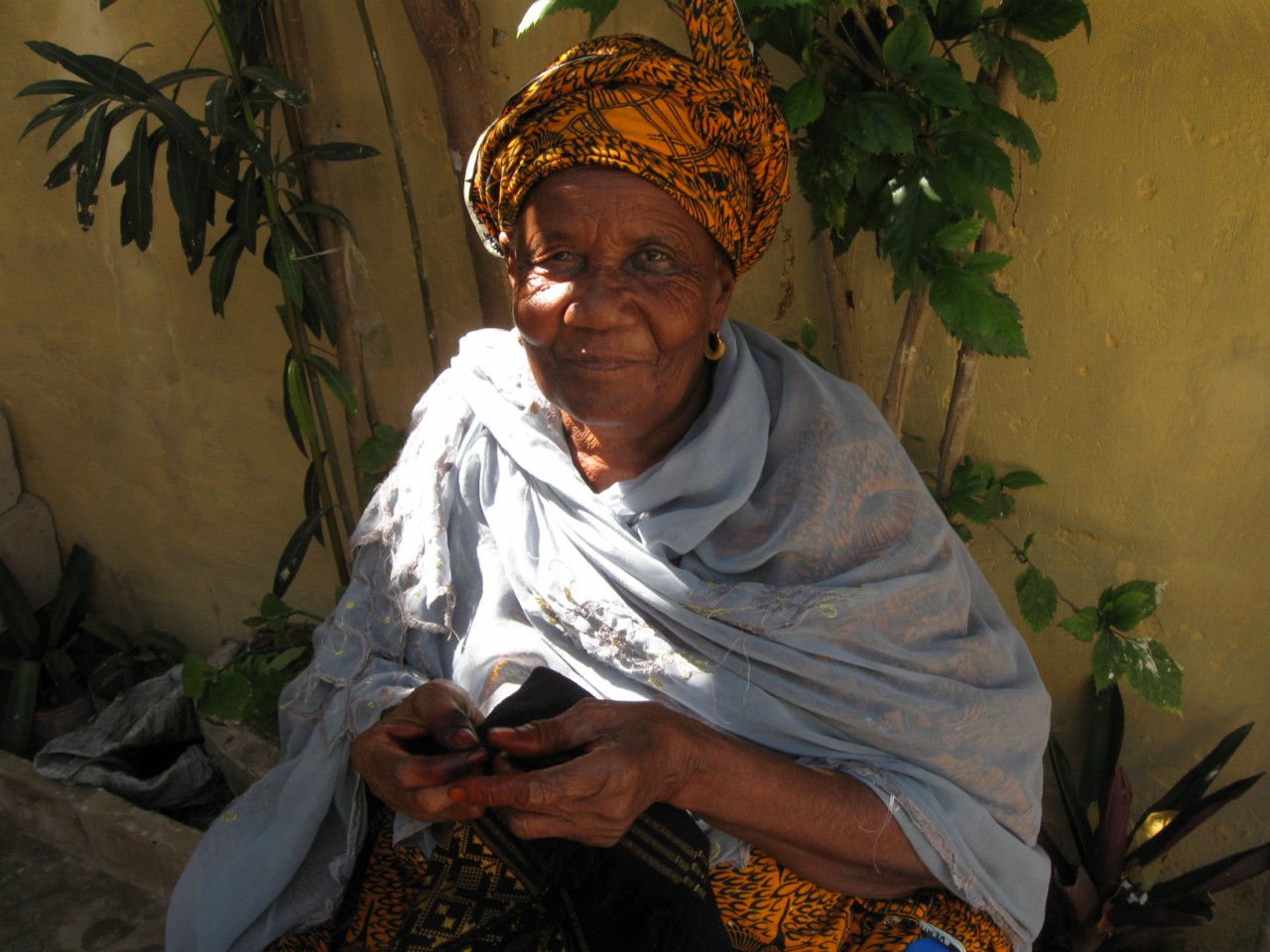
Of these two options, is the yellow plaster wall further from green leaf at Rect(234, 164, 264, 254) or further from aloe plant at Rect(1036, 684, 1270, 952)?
green leaf at Rect(234, 164, 264, 254)

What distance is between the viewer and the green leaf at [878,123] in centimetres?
193

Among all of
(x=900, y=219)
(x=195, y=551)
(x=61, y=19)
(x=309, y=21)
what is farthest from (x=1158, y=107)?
(x=195, y=551)

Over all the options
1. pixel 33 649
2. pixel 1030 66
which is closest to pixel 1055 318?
pixel 1030 66

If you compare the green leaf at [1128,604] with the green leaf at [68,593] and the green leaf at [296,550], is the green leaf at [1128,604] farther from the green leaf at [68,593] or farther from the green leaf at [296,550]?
the green leaf at [68,593]

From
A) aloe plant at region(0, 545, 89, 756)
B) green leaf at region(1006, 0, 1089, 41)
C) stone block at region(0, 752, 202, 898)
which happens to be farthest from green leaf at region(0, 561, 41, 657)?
green leaf at region(1006, 0, 1089, 41)

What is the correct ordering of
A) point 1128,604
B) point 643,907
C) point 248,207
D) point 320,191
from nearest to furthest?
point 643,907 < point 1128,604 < point 248,207 < point 320,191

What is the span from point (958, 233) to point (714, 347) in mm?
481

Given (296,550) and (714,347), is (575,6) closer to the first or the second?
(714,347)

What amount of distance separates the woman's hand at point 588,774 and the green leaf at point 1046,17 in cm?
135

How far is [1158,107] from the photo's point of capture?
211 cm

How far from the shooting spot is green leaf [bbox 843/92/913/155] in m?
1.93

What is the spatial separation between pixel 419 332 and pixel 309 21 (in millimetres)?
872

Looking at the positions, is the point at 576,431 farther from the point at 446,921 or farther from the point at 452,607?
the point at 446,921

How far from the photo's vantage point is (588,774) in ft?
4.72
